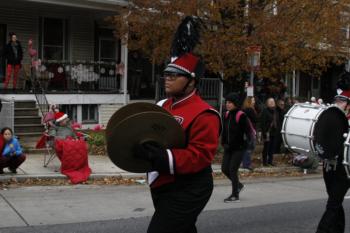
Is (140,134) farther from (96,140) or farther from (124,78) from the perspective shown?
(124,78)

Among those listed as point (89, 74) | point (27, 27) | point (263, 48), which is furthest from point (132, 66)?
point (263, 48)

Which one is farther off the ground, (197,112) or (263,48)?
(263,48)

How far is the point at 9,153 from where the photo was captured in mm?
10414

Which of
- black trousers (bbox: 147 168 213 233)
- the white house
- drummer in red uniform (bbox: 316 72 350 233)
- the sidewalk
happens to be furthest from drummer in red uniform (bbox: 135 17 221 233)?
the white house

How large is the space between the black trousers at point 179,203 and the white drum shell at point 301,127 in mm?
6151

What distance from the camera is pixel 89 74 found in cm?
1861

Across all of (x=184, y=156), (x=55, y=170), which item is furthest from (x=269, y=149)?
(x=184, y=156)

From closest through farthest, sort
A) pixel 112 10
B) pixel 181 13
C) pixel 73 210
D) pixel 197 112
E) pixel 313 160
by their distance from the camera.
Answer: pixel 197 112 < pixel 73 210 < pixel 313 160 < pixel 181 13 < pixel 112 10

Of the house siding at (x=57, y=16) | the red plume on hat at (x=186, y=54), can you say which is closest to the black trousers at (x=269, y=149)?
the house siding at (x=57, y=16)

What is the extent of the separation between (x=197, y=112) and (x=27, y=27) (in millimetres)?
15877

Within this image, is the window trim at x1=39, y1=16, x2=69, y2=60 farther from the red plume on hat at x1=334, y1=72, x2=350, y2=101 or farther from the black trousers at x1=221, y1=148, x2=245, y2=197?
the red plume on hat at x1=334, y1=72, x2=350, y2=101

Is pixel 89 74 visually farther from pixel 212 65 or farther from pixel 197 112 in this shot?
pixel 197 112

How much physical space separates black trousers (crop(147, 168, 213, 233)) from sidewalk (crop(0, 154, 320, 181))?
23.2ft

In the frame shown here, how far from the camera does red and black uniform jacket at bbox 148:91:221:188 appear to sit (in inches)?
146
